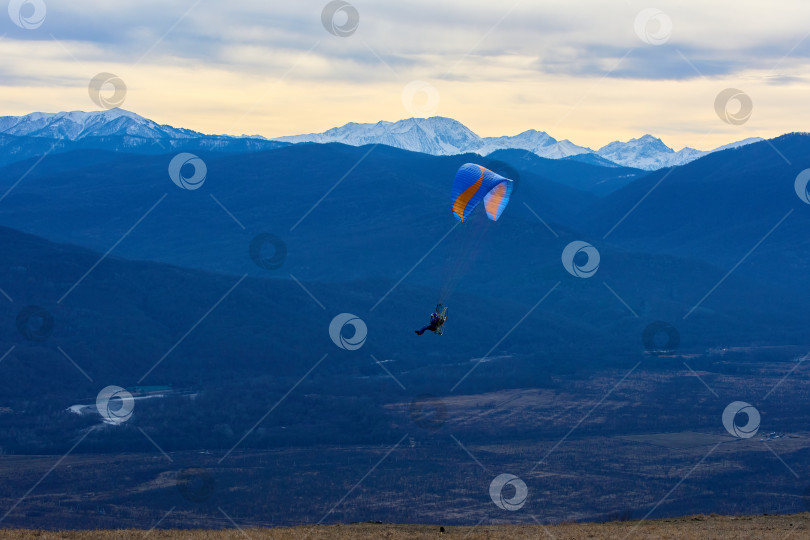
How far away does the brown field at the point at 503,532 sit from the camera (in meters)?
42.8

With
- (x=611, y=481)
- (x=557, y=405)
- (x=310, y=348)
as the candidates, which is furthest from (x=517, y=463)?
(x=310, y=348)

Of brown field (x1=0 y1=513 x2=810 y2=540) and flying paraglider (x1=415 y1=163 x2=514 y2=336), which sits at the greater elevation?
flying paraglider (x1=415 y1=163 x2=514 y2=336)

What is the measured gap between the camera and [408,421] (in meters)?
112

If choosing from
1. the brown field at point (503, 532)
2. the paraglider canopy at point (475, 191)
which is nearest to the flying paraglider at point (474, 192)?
the paraglider canopy at point (475, 191)

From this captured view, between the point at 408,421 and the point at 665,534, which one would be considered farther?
the point at 408,421

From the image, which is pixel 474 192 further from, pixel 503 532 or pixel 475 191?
pixel 503 532

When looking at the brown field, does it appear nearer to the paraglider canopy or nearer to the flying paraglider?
the flying paraglider

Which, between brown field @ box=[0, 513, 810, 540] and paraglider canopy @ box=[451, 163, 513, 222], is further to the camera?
paraglider canopy @ box=[451, 163, 513, 222]

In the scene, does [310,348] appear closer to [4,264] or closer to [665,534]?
[4,264]

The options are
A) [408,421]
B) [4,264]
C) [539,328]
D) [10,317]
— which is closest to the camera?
[408,421]

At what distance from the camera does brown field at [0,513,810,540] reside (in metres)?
42.8

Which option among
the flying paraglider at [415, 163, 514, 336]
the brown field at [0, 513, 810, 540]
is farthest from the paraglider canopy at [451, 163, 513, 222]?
the brown field at [0, 513, 810, 540]

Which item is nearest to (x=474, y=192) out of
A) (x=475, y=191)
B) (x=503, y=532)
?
(x=475, y=191)

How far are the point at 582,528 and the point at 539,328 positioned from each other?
133 metres
